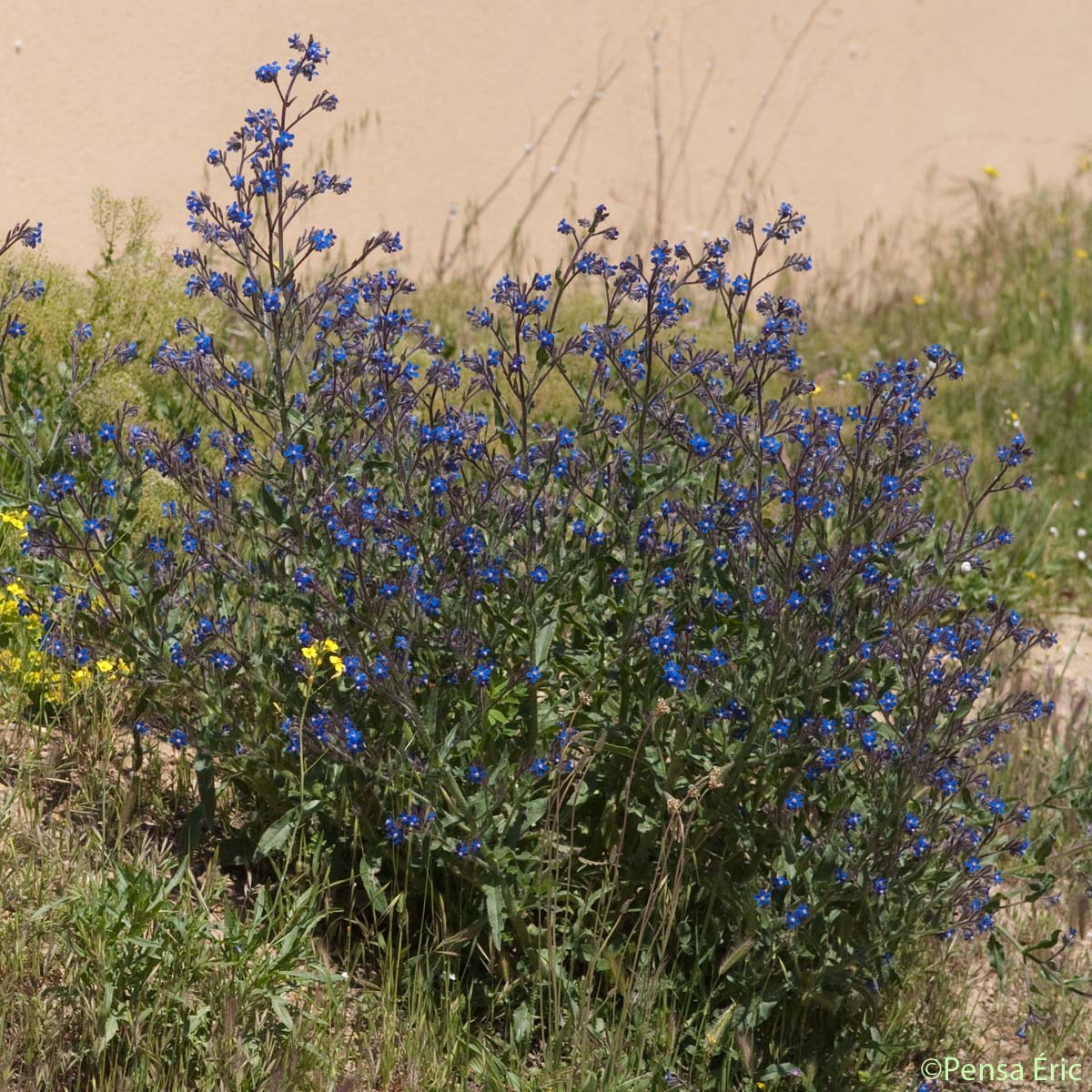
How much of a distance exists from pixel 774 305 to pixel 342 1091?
6.02ft

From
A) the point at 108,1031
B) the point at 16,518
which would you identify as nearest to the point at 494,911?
the point at 108,1031

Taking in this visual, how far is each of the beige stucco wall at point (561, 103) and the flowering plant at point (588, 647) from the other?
2.76 m

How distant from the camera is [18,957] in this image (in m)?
2.78

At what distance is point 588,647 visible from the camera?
3.24m

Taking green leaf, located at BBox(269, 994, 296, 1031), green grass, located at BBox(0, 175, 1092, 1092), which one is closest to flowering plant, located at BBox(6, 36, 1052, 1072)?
green grass, located at BBox(0, 175, 1092, 1092)

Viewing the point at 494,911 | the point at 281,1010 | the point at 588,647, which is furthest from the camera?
the point at 588,647

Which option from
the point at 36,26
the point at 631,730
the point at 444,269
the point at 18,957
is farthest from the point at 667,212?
the point at 18,957

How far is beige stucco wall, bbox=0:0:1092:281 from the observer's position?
567cm

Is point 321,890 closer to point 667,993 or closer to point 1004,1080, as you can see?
point 667,993

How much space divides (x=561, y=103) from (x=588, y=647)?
14.9 feet

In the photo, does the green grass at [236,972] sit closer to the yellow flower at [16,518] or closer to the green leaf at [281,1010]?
the green leaf at [281,1010]

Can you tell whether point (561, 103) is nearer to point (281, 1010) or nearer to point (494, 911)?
point (494, 911)

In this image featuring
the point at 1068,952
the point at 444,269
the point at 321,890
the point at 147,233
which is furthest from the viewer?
the point at 444,269

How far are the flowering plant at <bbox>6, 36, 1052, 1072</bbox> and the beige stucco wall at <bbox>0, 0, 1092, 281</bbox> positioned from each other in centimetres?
276
